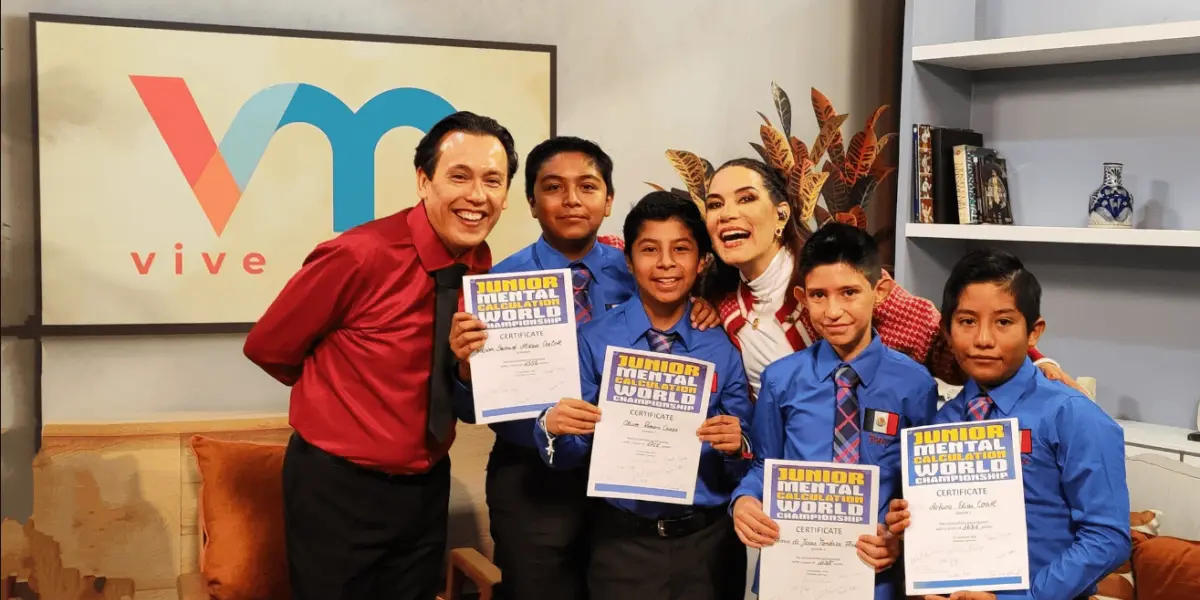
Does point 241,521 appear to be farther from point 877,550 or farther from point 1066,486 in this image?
point 1066,486

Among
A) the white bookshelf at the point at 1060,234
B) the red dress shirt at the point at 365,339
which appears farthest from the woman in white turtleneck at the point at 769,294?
the white bookshelf at the point at 1060,234

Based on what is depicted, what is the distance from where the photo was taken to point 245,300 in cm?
287

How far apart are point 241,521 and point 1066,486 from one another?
195 centimetres

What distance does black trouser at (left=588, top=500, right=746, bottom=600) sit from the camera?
202 cm

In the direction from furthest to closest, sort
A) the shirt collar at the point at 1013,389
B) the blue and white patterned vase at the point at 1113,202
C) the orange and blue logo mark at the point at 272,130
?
the blue and white patterned vase at the point at 1113,202 → the orange and blue logo mark at the point at 272,130 → the shirt collar at the point at 1013,389

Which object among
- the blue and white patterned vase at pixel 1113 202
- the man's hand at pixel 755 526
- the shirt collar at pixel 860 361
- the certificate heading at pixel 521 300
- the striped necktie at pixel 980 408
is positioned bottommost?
the man's hand at pixel 755 526

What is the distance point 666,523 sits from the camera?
2018mm

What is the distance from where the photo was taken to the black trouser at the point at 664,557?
2.02 meters

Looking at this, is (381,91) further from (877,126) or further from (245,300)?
(877,126)

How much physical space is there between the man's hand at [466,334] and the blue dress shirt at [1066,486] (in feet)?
3.19

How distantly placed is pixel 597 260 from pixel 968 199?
5.84ft

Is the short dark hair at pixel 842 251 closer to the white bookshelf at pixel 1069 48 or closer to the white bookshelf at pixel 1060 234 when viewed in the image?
the white bookshelf at pixel 1060 234

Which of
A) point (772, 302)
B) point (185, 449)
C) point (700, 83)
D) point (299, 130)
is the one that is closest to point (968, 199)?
point (700, 83)

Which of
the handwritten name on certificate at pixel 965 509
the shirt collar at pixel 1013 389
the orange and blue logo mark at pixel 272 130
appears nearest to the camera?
the handwritten name on certificate at pixel 965 509
